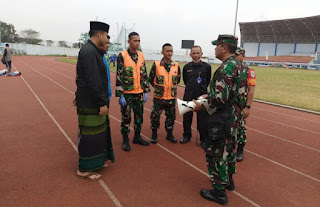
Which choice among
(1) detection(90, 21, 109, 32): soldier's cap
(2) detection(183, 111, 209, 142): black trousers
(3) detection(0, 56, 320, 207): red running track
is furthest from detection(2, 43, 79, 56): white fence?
(1) detection(90, 21, 109, 32): soldier's cap

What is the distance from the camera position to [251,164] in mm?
4082

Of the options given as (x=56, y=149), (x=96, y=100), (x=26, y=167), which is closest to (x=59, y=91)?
(x=56, y=149)

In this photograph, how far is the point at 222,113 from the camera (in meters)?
2.74

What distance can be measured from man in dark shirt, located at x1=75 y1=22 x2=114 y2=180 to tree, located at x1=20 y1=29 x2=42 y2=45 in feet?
273

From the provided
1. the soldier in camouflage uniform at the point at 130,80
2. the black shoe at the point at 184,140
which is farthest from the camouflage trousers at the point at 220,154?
the black shoe at the point at 184,140

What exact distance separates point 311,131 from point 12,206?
6298 millimetres

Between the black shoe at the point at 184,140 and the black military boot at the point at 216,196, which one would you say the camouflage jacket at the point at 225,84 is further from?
the black shoe at the point at 184,140

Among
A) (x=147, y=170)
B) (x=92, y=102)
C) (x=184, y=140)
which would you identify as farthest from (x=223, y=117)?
(x=184, y=140)

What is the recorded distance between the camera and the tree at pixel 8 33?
69.9 m

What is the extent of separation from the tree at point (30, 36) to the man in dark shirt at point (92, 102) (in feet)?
273

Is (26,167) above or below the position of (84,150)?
below

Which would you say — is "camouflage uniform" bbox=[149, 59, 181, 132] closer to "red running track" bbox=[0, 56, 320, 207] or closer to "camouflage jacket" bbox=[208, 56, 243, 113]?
"red running track" bbox=[0, 56, 320, 207]

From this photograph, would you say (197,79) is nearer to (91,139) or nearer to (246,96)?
(246,96)

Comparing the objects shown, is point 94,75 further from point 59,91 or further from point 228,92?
point 59,91
